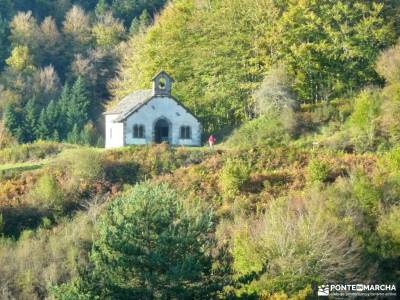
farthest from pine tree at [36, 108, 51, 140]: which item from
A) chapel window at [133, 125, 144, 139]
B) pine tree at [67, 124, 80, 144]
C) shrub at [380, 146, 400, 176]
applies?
shrub at [380, 146, 400, 176]

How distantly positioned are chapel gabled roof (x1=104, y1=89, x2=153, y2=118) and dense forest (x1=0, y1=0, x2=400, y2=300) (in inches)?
156

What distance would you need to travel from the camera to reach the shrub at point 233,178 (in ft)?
138

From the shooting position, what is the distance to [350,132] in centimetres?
4706

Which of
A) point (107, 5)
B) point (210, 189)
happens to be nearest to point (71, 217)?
point (210, 189)

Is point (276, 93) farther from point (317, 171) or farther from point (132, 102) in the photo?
point (317, 171)

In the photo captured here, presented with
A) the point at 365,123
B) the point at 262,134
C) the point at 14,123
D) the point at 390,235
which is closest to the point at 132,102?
the point at 262,134

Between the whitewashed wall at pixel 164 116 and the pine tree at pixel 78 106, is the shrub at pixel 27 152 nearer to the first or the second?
the whitewashed wall at pixel 164 116

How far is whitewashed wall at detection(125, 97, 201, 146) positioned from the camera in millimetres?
51219

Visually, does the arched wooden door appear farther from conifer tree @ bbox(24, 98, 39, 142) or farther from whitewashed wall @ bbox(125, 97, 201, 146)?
conifer tree @ bbox(24, 98, 39, 142)

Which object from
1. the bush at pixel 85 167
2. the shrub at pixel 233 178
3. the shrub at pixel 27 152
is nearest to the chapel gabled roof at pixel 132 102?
the shrub at pixel 27 152

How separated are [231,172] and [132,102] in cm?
1337

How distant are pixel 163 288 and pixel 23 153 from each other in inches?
1144

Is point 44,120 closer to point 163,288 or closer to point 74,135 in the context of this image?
point 74,135

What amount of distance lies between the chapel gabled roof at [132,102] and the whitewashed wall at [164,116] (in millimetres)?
400
